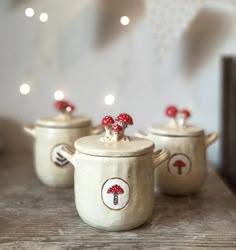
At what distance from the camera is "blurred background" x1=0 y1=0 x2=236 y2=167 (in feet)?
3.13

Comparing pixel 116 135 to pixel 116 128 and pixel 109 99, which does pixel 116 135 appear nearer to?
pixel 116 128

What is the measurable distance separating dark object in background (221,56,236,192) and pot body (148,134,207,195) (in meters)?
0.28

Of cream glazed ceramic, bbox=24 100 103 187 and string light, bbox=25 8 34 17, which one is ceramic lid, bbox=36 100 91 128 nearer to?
cream glazed ceramic, bbox=24 100 103 187

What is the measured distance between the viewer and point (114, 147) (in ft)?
1.85

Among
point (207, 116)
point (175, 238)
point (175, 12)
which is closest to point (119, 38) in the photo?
point (175, 12)

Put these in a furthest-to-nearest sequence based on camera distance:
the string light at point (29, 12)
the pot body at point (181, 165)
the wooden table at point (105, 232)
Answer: the string light at point (29, 12), the pot body at point (181, 165), the wooden table at point (105, 232)

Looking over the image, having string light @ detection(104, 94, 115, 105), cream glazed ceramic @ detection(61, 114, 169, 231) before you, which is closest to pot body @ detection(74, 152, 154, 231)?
cream glazed ceramic @ detection(61, 114, 169, 231)

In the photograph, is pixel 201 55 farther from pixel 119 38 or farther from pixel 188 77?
pixel 119 38

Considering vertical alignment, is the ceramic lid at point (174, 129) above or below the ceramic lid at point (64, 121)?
below

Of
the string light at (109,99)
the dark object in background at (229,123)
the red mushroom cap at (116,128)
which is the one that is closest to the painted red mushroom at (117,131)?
the red mushroom cap at (116,128)

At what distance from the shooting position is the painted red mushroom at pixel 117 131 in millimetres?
588

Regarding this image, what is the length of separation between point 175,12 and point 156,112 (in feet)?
0.82

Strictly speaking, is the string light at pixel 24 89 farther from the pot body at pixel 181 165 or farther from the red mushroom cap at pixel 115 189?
the red mushroom cap at pixel 115 189

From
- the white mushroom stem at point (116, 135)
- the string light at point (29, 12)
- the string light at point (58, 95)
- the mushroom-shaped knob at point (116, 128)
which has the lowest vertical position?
the white mushroom stem at point (116, 135)
